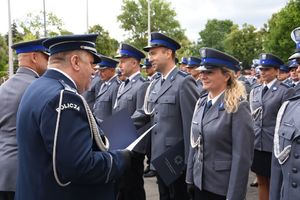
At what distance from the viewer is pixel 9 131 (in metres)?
3.33

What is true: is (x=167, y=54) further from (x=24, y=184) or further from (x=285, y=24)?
(x=285, y=24)

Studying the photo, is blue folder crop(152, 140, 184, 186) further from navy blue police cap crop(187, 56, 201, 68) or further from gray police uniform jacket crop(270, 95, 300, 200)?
navy blue police cap crop(187, 56, 201, 68)

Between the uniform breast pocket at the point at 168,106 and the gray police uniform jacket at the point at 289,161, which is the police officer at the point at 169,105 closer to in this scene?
the uniform breast pocket at the point at 168,106

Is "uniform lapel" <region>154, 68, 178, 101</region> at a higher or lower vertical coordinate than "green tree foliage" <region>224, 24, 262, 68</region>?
lower

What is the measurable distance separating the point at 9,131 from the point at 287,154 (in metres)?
2.24

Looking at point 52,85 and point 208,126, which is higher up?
point 52,85

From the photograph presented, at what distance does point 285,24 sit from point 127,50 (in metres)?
31.0

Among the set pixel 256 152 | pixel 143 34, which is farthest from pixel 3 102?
pixel 143 34

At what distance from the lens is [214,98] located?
3436 millimetres

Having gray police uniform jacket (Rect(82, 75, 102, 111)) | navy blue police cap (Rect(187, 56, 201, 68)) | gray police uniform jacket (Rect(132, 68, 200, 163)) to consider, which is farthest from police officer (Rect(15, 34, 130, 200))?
navy blue police cap (Rect(187, 56, 201, 68))

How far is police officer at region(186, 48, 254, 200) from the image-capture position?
3.10 m

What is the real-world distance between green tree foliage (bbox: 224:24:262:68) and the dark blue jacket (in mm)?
56270

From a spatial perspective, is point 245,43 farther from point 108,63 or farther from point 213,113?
point 213,113

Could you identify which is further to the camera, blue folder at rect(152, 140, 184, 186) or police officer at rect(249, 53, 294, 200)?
police officer at rect(249, 53, 294, 200)
